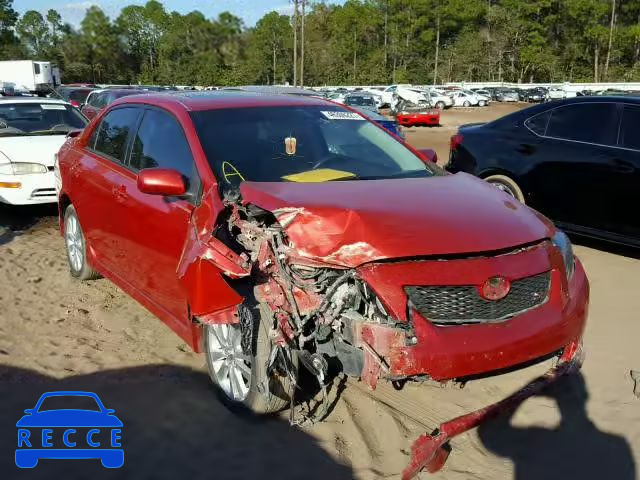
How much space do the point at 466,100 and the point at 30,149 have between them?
46091 millimetres

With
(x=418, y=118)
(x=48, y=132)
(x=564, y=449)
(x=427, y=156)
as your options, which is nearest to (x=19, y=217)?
(x=48, y=132)

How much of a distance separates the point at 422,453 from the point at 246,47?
3326 inches

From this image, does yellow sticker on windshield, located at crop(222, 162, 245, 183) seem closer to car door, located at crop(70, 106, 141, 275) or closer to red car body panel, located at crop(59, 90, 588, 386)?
red car body panel, located at crop(59, 90, 588, 386)

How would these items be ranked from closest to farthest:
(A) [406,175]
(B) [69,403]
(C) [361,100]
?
(B) [69,403]
(A) [406,175]
(C) [361,100]

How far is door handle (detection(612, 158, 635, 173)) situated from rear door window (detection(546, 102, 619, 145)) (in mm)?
278

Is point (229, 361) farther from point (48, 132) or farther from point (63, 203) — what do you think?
point (48, 132)

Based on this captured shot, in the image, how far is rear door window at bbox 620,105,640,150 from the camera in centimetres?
612

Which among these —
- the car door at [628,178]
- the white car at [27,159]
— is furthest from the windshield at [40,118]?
the car door at [628,178]

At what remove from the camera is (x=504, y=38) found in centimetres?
8475

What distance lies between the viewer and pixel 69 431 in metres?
3.30

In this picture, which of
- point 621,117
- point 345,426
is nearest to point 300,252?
point 345,426

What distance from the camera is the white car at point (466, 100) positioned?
164 ft

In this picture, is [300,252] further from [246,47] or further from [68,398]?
[246,47]

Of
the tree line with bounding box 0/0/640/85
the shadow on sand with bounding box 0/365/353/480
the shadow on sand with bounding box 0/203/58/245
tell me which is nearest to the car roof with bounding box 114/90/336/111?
the shadow on sand with bounding box 0/365/353/480
